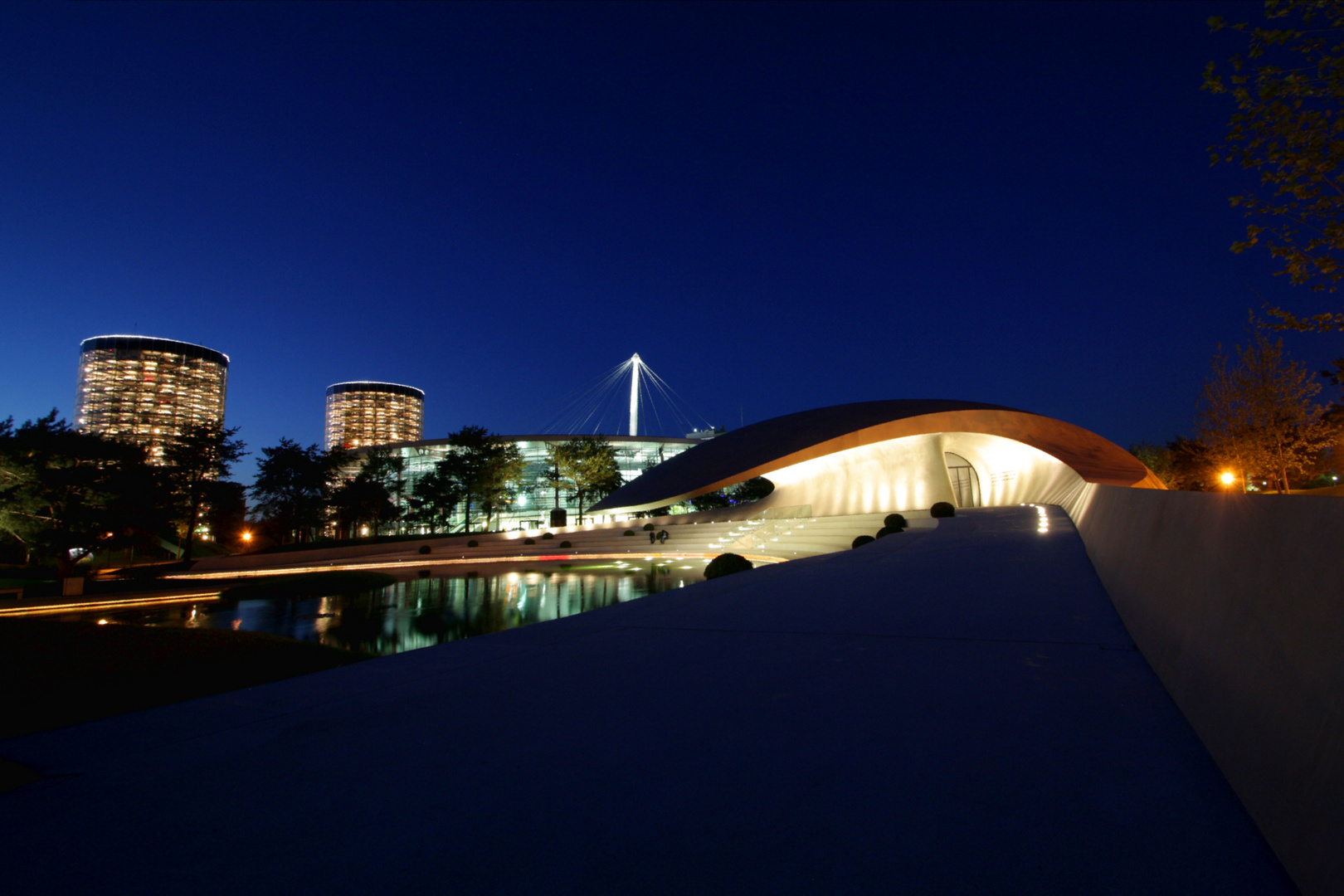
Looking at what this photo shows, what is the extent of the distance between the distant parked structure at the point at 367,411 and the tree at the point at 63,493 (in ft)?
416

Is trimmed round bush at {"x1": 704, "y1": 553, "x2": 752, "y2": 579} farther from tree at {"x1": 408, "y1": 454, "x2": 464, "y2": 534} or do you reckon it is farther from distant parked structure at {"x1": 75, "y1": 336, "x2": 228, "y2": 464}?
distant parked structure at {"x1": 75, "y1": 336, "x2": 228, "y2": 464}

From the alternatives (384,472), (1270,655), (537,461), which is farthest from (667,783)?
(537,461)

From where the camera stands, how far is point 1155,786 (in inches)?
76.0

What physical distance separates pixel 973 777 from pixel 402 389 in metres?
164

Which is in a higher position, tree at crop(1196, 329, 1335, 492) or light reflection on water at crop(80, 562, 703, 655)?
tree at crop(1196, 329, 1335, 492)

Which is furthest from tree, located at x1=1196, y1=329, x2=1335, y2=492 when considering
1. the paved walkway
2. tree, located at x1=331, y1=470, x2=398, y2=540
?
tree, located at x1=331, y1=470, x2=398, y2=540

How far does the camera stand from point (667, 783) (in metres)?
2.04

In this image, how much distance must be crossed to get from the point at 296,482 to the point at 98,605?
684 inches

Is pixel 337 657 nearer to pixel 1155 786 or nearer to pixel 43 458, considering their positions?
pixel 1155 786

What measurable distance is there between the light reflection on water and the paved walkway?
5.33 m

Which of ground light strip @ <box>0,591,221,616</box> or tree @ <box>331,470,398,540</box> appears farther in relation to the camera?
tree @ <box>331,470,398,540</box>

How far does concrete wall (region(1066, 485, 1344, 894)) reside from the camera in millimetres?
1359

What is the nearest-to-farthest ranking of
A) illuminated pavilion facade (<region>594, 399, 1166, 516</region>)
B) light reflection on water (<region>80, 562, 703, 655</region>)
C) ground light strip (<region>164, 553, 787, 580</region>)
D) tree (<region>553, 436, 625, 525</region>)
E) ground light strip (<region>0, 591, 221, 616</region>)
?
light reflection on water (<region>80, 562, 703, 655</region>) → ground light strip (<region>0, 591, 221, 616</region>) → illuminated pavilion facade (<region>594, 399, 1166, 516</region>) → ground light strip (<region>164, 553, 787, 580</region>) → tree (<region>553, 436, 625, 525</region>)

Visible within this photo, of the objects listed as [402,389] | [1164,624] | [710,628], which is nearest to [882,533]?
[710,628]
